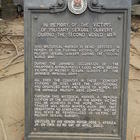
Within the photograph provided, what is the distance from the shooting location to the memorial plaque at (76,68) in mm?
3113

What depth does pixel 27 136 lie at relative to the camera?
10.7ft

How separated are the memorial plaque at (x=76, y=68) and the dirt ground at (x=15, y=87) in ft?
2.52

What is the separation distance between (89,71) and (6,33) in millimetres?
3324

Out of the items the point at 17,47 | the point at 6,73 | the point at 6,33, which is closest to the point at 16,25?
the point at 6,33

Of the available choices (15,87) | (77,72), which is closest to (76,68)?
(77,72)

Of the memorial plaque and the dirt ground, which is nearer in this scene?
the memorial plaque

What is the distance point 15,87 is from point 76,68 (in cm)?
166

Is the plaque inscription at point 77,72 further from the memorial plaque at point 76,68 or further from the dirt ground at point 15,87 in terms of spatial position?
the dirt ground at point 15,87

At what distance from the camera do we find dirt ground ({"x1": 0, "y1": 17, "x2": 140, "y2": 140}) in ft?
13.1

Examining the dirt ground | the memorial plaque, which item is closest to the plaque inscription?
the memorial plaque

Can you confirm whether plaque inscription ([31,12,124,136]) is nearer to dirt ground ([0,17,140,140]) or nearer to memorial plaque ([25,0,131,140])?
memorial plaque ([25,0,131,140])

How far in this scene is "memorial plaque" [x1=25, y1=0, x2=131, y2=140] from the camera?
311 centimetres

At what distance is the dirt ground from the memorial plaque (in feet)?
2.52

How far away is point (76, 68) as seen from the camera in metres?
3.17
